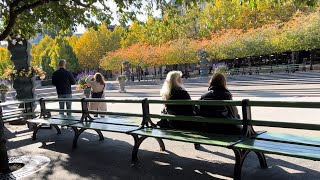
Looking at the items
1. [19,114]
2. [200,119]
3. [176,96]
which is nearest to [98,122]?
[176,96]

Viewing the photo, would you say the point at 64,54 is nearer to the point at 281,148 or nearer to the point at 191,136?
the point at 191,136

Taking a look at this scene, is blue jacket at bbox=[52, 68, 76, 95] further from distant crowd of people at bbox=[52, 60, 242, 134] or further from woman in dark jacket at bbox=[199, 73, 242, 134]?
woman in dark jacket at bbox=[199, 73, 242, 134]

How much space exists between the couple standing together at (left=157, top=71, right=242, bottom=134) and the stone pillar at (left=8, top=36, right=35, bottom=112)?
6.92 m

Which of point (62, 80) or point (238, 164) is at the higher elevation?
point (62, 80)

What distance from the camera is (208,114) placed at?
17.1ft

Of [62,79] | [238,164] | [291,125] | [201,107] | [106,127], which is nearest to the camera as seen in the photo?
[291,125]

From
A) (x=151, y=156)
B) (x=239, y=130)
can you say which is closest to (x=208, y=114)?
(x=239, y=130)

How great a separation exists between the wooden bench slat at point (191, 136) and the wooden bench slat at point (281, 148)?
23 centimetres

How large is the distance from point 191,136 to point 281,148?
1396 millimetres

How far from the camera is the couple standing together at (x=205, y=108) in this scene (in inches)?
202

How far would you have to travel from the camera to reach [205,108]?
→ 526 centimetres

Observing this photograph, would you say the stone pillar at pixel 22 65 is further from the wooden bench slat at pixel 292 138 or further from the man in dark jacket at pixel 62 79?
the wooden bench slat at pixel 292 138

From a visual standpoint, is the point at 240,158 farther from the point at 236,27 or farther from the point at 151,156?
the point at 236,27

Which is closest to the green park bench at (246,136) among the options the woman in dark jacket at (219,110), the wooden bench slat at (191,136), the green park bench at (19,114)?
the wooden bench slat at (191,136)
